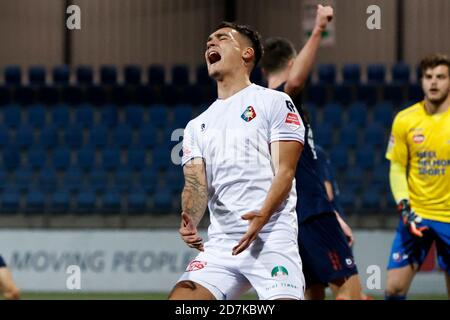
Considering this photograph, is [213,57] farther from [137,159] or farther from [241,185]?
[137,159]

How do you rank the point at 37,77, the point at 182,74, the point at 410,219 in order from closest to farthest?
the point at 410,219
the point at 182,74
the point at 37,77

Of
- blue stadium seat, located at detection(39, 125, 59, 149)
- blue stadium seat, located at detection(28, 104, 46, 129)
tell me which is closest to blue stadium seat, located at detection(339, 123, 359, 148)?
blue stadium seat, located at detection(39, 125, 59, 149)

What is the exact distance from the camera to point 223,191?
4.82 m

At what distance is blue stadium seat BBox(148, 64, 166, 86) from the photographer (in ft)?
50.3

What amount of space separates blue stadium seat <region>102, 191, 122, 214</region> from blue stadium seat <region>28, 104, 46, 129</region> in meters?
1.89

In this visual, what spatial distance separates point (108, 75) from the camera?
15297 millimetres

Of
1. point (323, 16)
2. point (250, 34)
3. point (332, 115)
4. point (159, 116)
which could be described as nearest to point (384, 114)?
point (332, 115)

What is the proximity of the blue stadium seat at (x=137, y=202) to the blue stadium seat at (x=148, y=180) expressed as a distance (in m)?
0.15

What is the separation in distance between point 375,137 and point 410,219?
279 inches

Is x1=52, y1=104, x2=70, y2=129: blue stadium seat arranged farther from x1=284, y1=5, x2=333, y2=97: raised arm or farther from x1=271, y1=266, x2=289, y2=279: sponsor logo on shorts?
x1=271, y1=266, x2=289, y2=279: sponsor logo on shorts

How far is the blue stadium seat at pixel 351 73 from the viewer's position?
49.4 ft

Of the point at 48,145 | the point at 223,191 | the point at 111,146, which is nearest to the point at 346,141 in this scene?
the point at 111,146

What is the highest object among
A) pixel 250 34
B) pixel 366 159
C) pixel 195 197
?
pixel 250 34

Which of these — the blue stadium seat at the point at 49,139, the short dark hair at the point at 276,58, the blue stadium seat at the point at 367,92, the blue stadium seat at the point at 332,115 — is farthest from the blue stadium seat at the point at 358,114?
the short dark hair at the point at 276,58
